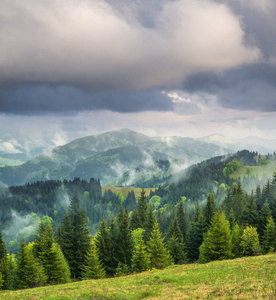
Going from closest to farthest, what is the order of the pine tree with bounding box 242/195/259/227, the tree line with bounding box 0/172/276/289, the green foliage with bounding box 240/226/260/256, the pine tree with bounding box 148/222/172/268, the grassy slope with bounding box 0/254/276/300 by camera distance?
the grassy slope with bounding box 0/254/276/300, the tree line with bounding box 0/172/276/289, the pine tree with bounding box 148/222/172/268, the green foliage with bounding box 240/226/260/256, the pine tree with bounding box 242/195/259/227

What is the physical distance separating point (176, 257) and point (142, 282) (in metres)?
30.3

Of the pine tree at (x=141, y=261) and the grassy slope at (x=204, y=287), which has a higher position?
the grassy slope at (x=204, y=287)

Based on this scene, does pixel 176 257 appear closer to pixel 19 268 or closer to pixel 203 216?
pixel 203 216

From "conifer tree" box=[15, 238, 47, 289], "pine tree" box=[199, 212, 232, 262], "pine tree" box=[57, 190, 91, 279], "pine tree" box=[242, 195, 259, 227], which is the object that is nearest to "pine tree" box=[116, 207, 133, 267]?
"pine tree" box=[57, 190, 91, 279]

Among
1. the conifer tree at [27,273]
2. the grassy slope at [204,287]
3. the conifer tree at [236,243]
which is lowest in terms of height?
the conifer tree at [236,243]

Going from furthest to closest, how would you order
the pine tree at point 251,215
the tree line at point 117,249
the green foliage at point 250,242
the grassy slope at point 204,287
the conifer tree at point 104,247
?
the pine tree at point 251,215 → the conifer tree at point 104,247 → the green foliage at point 250,242 → the tree line at point 117,249 → the grassy slope at point 204,287

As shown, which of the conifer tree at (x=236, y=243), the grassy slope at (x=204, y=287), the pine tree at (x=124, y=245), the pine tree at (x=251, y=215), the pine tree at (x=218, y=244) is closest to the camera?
the grassy slope at (x=204, y=287)

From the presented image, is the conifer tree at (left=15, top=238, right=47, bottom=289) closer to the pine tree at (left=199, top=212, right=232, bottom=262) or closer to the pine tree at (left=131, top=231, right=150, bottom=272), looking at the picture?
the pine tree at (left=131, top=231, right=150, bottom=272)

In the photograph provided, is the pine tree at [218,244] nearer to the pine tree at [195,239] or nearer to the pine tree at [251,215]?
the pine tree at [195,239]

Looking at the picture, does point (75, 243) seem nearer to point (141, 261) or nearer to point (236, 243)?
point (141, 261)

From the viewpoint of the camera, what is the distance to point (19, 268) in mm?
40750

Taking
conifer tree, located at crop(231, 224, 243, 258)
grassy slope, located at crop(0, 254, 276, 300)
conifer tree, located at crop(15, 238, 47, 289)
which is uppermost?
grassy slope, located at crop(0, 254, 276, 300)

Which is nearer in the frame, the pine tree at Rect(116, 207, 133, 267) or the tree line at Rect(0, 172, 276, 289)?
the tree line at Rect(0, 172, 276, 289)

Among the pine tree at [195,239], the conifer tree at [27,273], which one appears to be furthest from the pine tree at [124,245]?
the pine tree at [195,239]
